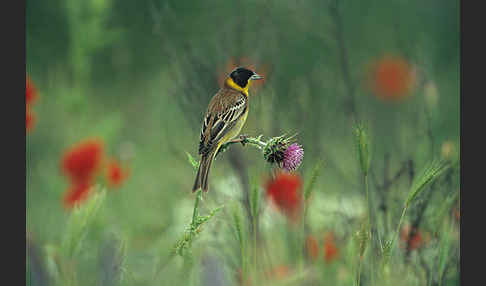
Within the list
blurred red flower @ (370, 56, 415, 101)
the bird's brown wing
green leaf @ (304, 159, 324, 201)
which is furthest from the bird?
blurred red flower @ (370, 56, 415, 101)

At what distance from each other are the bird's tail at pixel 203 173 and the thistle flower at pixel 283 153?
0.07 m

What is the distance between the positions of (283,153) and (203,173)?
0.10 metres

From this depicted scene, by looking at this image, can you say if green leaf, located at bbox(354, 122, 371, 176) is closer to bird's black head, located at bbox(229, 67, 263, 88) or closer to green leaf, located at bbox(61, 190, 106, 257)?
bird's black head, located at bbox(229, 67, 263, 88)

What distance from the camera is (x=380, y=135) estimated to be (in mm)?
2217

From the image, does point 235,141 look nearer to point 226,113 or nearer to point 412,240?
point 226,113

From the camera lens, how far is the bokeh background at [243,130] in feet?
3.37

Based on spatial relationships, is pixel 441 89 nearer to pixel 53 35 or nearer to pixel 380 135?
pixel 380 135

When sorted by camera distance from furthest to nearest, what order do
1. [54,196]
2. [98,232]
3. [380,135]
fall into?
[380,135] → [54,196] → [98,232]

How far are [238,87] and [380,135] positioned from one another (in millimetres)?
1474

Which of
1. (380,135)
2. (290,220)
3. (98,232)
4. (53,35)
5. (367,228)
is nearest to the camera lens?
(367,228)

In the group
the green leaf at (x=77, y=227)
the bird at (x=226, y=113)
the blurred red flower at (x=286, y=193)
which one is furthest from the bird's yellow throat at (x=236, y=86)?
the blurred red flower at (x=286, y=193)

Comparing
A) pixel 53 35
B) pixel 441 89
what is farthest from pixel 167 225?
pixel 441 89

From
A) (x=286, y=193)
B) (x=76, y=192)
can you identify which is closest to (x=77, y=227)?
(x=286, y=193)

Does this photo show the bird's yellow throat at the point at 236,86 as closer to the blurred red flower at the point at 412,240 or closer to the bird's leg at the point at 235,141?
the bird's leg at the point at 235,141
